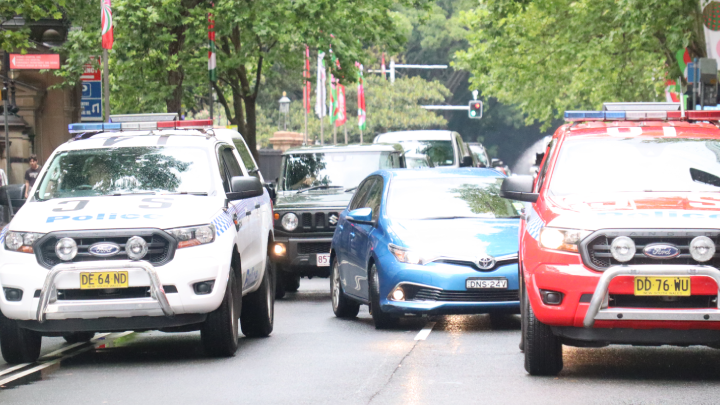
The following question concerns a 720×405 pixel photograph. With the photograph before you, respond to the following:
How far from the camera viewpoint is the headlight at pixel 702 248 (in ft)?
27.4

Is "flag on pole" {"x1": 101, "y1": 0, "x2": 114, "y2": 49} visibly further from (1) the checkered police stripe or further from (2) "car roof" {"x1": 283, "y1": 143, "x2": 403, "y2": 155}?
(1) the checkered police stripe

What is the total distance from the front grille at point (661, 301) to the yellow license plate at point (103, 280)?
12.2 ft

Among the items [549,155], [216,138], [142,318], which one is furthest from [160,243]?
[549,155]

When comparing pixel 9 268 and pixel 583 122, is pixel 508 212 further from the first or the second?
pixel 9 268

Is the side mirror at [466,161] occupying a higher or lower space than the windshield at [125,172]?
lower

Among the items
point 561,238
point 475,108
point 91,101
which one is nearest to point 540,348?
point 561,238

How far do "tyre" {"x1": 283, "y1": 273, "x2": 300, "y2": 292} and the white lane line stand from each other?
4.74 metres

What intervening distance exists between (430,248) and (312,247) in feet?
16.1

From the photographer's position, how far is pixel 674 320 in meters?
8.36

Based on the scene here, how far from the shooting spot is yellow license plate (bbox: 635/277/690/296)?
27.3ft

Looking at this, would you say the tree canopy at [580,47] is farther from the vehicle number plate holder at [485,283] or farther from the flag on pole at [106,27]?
the vehicle number plate holder at [485,283]

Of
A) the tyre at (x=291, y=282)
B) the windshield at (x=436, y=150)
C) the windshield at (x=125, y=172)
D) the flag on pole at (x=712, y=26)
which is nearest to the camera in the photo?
the windshield at (x=125, y=172)

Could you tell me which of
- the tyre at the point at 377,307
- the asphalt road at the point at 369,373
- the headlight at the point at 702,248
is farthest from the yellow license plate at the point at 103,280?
the headlight at the point at 702,248

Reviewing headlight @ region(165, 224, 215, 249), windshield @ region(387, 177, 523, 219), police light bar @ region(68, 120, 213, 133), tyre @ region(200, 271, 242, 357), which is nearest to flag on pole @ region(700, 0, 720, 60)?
windshield @ region(387, 177, 523, 219)
